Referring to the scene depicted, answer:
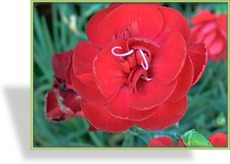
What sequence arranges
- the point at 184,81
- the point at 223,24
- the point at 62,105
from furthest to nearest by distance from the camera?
the point at 223,24 < the point at 62,105 < the point at 184,81

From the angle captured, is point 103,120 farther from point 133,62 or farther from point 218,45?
point 218,45

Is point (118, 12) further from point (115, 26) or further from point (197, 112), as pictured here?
point (197, 112)

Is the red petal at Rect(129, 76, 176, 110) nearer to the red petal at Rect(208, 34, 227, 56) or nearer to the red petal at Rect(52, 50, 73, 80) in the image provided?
the red petal at Rect(52, 50, 73, 80)

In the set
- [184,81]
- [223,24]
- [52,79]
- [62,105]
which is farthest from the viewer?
[52,79]

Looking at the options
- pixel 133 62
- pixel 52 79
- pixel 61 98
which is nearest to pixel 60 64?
pixel 61 98

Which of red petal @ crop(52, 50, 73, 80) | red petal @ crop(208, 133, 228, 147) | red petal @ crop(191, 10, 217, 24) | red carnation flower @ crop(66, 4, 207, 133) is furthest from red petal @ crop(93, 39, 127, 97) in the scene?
red petal @ crop(191, 10, 217, 24)

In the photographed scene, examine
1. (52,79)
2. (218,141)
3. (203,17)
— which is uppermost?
(203,17)

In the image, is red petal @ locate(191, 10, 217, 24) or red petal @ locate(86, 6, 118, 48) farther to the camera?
red petal @ locate(191, 10, 217, 24)
